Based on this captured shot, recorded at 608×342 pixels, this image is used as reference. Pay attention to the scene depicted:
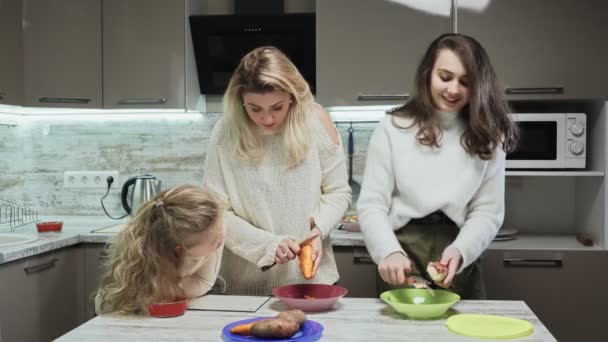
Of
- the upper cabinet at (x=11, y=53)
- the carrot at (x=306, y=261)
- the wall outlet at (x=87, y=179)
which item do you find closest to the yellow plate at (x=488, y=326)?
the carrot at (x=306, y=261)

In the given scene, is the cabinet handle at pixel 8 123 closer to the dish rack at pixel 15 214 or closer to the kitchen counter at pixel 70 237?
the dish rack at pixel 15 214

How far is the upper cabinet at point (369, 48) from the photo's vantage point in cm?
270

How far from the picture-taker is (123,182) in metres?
3.27

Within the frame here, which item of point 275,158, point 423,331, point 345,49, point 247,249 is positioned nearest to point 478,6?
point 345,49

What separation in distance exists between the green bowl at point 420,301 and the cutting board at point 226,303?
320 millimetres

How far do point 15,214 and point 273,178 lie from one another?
1.91 metres

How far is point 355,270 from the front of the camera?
2.58 m

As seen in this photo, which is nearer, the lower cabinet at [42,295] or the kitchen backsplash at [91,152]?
the lower cabinet at [42,295]

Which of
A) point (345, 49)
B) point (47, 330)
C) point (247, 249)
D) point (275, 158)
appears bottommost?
point (47, 330)

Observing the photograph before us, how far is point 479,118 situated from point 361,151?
139 cm

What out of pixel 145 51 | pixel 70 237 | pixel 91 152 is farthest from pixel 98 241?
pixel 145 51

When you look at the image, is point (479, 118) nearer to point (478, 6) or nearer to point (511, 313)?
point (511, 313)

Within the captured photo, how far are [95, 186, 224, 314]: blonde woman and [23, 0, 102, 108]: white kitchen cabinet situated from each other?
1.43 metres

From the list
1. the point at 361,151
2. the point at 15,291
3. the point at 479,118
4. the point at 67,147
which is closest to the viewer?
the point at 479,118
